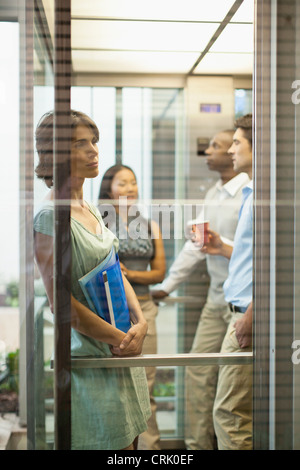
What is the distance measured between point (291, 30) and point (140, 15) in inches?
21.8

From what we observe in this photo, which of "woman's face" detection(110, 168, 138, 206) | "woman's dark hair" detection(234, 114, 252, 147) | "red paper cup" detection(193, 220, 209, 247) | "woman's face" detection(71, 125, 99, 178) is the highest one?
"woman's dark hair" detection(234, 114, 252, 147)

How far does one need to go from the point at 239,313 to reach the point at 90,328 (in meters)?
0.63

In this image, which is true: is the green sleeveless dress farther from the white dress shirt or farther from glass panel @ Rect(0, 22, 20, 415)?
the white dress shirt

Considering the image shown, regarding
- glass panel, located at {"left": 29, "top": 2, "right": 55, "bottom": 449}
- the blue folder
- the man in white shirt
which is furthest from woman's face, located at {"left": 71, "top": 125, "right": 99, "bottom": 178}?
the man in white shirt

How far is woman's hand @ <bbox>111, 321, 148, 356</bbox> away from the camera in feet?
6.23

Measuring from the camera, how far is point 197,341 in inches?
89.9

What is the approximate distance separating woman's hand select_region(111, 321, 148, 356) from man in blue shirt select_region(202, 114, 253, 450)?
36 cm

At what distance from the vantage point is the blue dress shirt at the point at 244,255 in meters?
2.01

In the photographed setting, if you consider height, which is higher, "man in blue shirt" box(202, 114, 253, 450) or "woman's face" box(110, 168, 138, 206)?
"woman's face" box(110, 168, 138, 206)

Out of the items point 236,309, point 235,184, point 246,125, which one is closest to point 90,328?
point 236,309

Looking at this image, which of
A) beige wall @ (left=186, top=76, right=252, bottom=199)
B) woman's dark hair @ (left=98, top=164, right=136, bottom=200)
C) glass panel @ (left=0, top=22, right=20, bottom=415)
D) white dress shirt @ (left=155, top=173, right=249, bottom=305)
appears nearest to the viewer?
glass panel @ (left=0, top=22, right=20, bottom=415)

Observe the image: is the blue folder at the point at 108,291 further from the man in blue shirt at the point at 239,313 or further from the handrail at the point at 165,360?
the man in blue shirt at the point at 239,313

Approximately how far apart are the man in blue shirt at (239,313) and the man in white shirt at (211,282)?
0.15ft

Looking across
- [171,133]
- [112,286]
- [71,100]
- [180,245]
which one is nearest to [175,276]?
[180,245]
